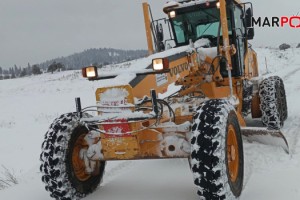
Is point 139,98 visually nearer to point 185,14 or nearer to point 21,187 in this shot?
point 21,187

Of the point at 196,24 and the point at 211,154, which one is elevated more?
the point at 196,24

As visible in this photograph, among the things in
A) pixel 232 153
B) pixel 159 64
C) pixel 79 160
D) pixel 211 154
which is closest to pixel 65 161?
pixel 79 160

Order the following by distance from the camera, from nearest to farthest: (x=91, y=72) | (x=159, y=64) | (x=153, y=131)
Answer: (x=159, y=64) < (x=91, y=72) < (x=153, y=131)

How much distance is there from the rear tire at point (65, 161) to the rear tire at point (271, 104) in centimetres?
364

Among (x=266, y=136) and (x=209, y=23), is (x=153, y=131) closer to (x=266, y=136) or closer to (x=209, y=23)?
(x=266, y=136)

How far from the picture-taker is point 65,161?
172 inches

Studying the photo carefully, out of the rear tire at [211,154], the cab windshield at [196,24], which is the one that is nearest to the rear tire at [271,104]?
the cab windshield at [196,24]

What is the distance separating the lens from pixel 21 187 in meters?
5.41

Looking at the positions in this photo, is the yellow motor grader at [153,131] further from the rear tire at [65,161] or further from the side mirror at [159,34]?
the side mirror at [159,34]

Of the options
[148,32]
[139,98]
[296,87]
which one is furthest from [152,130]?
[296,87]

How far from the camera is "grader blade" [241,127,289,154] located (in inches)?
216

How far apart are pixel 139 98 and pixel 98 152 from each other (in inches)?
33.2

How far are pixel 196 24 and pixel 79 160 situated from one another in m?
3.72

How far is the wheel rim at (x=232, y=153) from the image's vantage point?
14.0 ft
